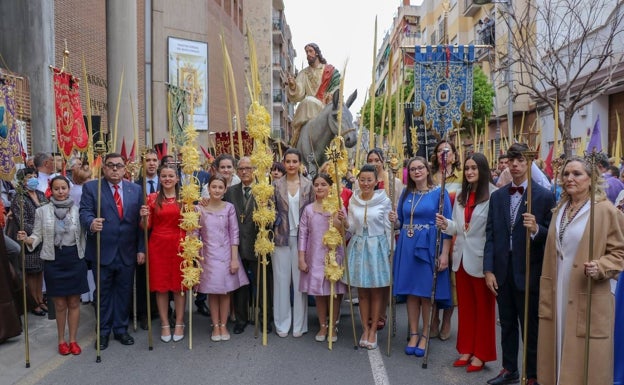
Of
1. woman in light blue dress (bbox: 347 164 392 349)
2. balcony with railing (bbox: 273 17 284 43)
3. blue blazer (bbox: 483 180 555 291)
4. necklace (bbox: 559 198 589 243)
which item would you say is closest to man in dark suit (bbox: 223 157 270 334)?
woman in light blue dress (bbox: 347 164 392 349)

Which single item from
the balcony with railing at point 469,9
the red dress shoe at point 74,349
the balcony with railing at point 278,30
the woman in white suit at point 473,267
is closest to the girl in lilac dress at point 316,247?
the woman in white suit at point 473,267

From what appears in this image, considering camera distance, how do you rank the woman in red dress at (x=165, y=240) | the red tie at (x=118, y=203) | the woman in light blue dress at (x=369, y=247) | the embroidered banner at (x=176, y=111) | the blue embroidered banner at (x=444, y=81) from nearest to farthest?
the woman in light blue dress at (x=369, y=247) < the red tie at (x=118, y=203) < the woman in red dress at (x=165, y=240) < the embroidered banner at (x=176, y=111) < the blue embroidered banner at (x=444, y=81)

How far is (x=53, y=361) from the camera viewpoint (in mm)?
5668

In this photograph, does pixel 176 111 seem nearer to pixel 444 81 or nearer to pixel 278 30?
pixel 444 81

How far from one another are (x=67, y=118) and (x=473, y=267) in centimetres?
580

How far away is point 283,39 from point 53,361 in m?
54.1

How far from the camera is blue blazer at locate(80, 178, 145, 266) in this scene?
5.96m

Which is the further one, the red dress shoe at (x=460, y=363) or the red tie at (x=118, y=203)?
the red tie at (x=118, y=203)

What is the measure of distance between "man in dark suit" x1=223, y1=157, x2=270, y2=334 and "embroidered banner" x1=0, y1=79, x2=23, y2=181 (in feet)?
7.52

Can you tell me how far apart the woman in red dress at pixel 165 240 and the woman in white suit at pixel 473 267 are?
107 inches

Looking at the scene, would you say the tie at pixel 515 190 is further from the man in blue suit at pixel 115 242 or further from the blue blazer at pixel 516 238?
the man in blue suit at pixel 115 242

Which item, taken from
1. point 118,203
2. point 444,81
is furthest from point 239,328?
point 444,81

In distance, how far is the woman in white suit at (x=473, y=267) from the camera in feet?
17.3

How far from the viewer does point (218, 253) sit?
6312 mm
